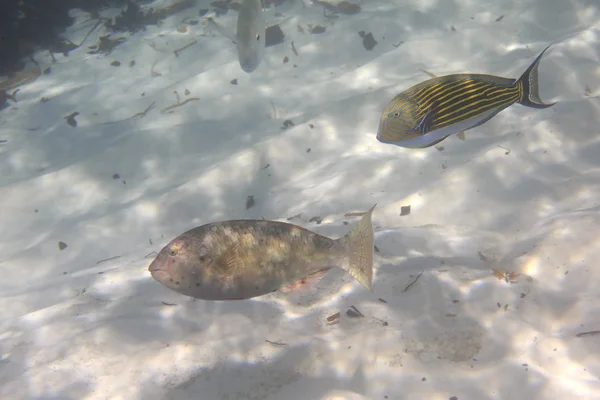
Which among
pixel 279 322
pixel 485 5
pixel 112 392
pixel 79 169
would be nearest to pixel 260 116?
pixel 79 169

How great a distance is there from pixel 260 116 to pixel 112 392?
4.41m

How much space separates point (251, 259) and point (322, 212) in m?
2.21

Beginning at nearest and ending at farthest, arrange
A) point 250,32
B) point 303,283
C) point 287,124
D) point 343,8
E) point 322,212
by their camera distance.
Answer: point 303,283 < point 322,212 < point 250,32 < point 287,124 < point 343,8

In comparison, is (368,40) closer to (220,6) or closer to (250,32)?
(250,32)

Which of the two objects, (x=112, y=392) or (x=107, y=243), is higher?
(x=112, y=392)

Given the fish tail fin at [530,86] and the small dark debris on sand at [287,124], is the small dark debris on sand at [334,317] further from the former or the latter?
the small dark debris on sand at [287,124]

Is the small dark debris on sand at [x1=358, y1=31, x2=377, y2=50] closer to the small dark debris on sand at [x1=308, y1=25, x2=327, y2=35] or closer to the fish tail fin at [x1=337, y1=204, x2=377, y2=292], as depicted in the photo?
the small dark debris on sand at [x1=308, y1=25, x2=327, y2=35]

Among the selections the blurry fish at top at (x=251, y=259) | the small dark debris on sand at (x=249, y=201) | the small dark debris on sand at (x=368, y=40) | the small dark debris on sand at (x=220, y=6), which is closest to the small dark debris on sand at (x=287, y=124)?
the small dark debris on sand at (x=249, y=201)

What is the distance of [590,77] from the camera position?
504cm

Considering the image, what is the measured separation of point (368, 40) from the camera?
7.12m

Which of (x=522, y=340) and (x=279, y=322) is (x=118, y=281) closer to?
(x=279, y=322)

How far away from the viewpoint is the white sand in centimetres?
252

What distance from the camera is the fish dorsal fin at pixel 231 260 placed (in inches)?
79.7

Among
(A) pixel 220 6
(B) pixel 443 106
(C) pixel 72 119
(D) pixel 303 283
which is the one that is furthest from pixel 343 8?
(D) pixel 303 283
